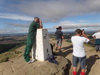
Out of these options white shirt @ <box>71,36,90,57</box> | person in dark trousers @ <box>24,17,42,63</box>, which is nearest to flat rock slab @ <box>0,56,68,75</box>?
person in dark trousers @ <box>24,17,42,63</box>

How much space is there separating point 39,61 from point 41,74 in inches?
52.7

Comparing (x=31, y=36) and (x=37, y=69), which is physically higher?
(x=31, y=36)

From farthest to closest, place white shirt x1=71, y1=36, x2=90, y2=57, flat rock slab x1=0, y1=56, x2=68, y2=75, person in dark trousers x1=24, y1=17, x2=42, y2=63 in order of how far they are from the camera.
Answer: person in dark trousers x1=24, y1=17, x2=42, y2=63 < flat rock slab x1=0, y1=56, x2=68, y2=75 < white shirt x1=71, y1=36, x2=90, y2=57

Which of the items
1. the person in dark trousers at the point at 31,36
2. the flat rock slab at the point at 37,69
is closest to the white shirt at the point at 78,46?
the flat rock slab at the point at 37,69

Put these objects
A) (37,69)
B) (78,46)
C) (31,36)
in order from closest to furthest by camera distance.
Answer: (78,46)
(37,69)
(31,36)

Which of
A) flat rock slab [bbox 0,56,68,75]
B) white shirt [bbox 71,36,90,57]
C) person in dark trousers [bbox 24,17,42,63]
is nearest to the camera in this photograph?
white shirt [bbox 71,36,90,57]

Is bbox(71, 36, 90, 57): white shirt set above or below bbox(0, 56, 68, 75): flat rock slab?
above

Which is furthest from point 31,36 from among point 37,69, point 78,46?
point 78,46

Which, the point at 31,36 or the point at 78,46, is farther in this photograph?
the point at 31,36

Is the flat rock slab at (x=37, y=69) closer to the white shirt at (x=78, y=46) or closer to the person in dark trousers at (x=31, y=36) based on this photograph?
the person in dark trousers at (x=31, y=36)

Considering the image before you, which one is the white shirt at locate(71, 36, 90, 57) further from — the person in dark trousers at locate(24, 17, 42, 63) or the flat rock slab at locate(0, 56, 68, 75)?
the person in dark trousers at locate(24, 17, 42, 63)

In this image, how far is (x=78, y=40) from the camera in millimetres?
4387

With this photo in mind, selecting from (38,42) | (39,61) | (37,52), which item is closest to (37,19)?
(38,42)

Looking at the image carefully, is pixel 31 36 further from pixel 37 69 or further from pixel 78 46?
pixel 78 46
